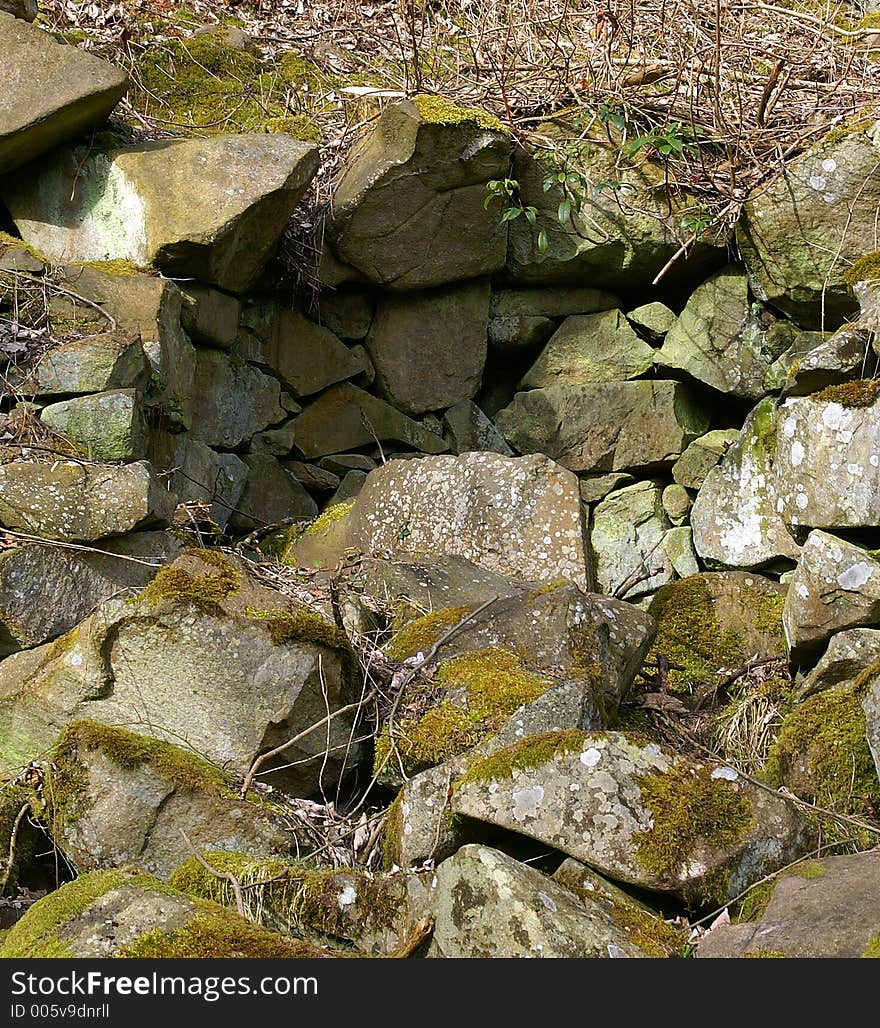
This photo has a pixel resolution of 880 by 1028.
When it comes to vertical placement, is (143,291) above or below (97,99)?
below

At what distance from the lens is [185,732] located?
403cm

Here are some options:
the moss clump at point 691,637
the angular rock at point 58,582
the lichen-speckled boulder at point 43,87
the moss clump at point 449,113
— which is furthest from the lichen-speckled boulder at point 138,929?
the moss clump at point 449,113

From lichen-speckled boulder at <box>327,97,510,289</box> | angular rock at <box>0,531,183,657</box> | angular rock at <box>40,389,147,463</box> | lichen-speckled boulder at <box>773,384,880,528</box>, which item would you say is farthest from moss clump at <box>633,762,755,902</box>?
lichen-speckled boulder at <box>327,97,510,289</box>

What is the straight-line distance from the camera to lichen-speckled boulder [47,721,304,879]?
3557mm

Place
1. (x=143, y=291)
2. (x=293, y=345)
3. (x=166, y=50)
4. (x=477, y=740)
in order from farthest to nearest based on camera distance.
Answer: (x=166, y=50) < (x=293, y=345) < (x=143, y=291) < (x=477, y=740)

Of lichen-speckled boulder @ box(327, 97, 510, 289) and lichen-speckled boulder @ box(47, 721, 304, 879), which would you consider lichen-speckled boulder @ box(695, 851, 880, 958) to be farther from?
lichen-speckled boulder @ box(327, 97, 510, 289)

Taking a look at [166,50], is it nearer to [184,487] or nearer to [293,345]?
[293,345]

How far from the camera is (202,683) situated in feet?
13.2

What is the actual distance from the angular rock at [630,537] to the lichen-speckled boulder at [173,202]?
247cm

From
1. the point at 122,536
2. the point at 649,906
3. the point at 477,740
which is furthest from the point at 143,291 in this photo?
the point at 649,906

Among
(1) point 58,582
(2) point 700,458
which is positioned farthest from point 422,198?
(1) point 58,582

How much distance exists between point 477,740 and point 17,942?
1.65m

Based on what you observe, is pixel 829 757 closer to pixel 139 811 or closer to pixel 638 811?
pixel 638 811

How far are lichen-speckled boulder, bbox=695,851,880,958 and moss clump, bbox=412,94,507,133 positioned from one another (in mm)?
4541
